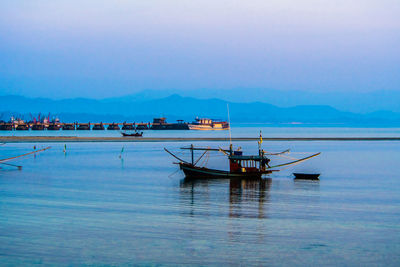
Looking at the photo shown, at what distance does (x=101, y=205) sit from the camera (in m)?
23.5

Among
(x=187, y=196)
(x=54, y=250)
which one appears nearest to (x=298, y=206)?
(x=187, y=196)

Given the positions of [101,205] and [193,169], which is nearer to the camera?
[101,205]

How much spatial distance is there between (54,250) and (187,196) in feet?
38.9

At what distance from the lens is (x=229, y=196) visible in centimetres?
2636

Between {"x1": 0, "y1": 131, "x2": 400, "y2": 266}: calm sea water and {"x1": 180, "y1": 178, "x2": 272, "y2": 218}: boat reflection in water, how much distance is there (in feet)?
0.17

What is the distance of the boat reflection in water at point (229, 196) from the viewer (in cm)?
2169

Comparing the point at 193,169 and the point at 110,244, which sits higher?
the point at 193,169

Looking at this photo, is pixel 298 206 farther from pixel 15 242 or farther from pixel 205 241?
pixel 15 242

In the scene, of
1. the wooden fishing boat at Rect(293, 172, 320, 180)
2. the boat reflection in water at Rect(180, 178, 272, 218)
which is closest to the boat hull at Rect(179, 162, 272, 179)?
the boat reflection in water at Rect(180, 178, 272, 218)

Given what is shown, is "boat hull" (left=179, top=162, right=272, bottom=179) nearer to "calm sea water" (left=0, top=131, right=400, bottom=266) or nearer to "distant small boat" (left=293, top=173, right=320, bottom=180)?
"calm sea water" (left=0, top=131, right=400, bottom=266)

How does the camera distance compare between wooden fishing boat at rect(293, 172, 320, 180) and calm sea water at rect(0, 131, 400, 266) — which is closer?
calm sea water at rect(0, 131, 400, 266)

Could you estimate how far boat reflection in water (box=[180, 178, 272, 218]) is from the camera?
71.2 feet

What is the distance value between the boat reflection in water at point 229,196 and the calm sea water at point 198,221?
0.17ft

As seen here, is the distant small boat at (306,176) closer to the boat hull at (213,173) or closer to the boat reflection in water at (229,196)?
the boat reflection in water at (229,196)
